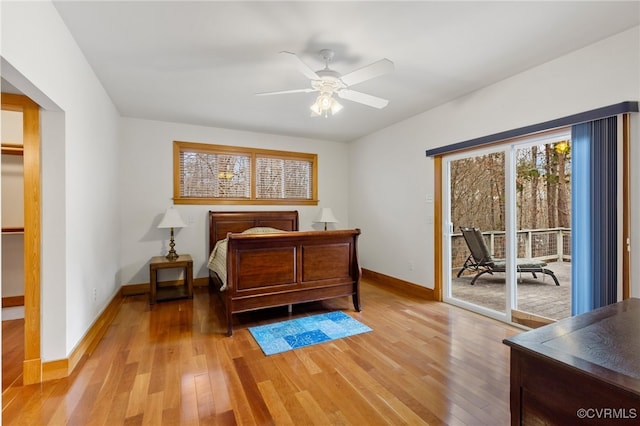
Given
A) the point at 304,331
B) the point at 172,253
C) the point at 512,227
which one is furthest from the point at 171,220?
the point at 512,227

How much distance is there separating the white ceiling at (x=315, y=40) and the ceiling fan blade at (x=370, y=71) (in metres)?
0.30

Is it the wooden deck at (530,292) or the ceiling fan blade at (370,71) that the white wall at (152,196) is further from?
the wooden deck at (530,292)

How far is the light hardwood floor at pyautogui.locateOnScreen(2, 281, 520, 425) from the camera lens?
1.73m

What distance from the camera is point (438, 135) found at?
12.6 ft

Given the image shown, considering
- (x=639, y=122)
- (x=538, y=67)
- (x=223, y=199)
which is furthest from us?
(x=223, y=199)

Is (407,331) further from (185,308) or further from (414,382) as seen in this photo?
(185,308)

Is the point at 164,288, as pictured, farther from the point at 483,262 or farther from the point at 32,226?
the point at 483,262

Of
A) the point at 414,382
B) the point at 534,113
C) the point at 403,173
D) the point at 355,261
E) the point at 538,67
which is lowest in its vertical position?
the point at 414,382

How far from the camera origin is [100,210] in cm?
309

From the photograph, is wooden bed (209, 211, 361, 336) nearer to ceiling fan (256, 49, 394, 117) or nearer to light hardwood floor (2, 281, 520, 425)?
light hardwood floor (2, 281, 520, 425)

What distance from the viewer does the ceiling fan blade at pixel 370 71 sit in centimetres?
212

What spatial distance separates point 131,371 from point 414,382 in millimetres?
2126

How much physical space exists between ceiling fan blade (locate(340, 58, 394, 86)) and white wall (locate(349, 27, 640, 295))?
1687 millimetres

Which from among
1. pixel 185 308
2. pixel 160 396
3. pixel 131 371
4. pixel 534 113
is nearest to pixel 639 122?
pixel 534 113
